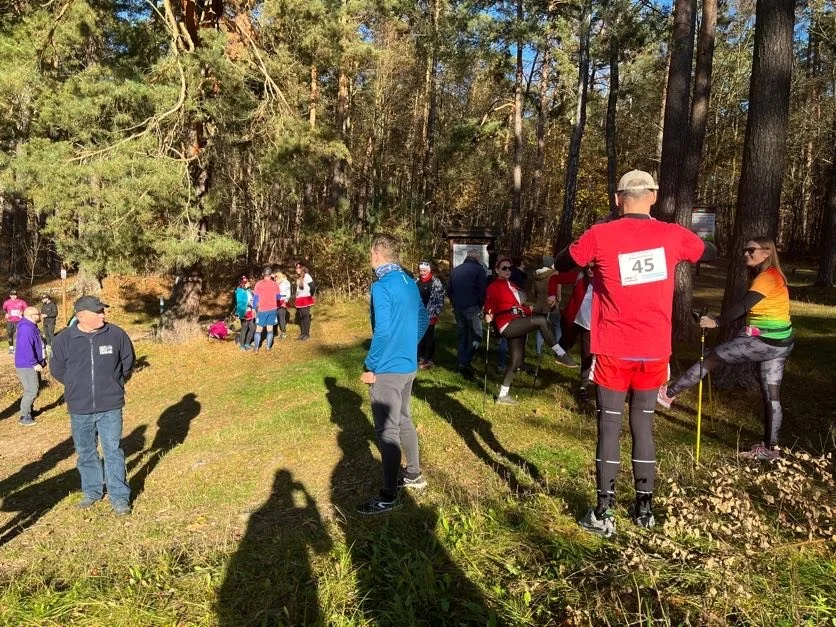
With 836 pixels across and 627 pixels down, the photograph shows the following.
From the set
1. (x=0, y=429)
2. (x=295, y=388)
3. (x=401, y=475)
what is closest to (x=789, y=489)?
(x=401, y=475)

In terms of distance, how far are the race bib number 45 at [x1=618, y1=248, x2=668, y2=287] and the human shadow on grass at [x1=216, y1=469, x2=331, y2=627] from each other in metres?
2.43

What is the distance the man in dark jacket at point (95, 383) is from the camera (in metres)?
5.07

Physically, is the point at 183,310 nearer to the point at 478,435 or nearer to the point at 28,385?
the point at 28,385

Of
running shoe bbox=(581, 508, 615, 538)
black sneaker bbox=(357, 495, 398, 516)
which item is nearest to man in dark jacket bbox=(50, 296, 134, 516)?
black sneaker bbox=(357, 495, 398, 516)

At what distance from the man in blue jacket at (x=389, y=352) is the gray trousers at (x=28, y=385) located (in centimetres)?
783

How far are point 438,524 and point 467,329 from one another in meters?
5.34

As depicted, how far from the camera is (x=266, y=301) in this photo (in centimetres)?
1270

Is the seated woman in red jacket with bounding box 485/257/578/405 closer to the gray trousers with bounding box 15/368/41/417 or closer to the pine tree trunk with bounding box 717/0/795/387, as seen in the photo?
the pine tree trunk with bounding box 717/0/795/387

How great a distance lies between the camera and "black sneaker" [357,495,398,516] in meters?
4.10

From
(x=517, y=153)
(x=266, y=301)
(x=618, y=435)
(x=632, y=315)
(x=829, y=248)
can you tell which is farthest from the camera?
(x=517, y=153)

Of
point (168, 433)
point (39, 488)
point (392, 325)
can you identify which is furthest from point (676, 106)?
point (39, 488)

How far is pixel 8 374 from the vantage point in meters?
12.9

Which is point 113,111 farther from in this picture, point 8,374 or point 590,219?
point 590,219

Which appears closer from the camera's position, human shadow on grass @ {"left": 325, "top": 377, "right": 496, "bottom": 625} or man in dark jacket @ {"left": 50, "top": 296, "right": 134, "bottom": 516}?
human shadow on grass @ {"left": 325, "top": 377, "right": 496, "bottom": 625}
